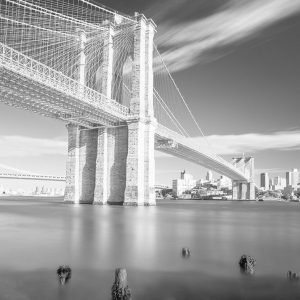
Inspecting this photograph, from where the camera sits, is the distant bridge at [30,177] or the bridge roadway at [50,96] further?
the distant bridge at [30,177]

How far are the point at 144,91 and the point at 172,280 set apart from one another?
3618cm

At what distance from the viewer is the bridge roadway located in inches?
1089

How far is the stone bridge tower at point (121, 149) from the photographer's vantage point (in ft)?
135

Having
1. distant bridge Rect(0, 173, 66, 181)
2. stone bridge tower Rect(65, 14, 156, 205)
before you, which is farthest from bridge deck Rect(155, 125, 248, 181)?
distant bridge Rect(0, 173, 66, 181)

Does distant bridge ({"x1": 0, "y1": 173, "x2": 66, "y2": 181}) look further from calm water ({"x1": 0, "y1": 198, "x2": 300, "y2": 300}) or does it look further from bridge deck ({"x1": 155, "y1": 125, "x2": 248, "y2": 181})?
calm water ({"x1": 0, "y1": 198, "x2": 300, "y2": 300})

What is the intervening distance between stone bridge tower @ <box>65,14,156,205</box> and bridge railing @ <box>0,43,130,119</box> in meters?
2.73

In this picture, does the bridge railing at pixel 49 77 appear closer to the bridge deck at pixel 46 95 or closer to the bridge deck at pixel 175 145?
the bridge deck at pixel 46 95

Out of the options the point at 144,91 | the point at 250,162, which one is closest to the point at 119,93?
the point at 144,91

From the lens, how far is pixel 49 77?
1179 inches

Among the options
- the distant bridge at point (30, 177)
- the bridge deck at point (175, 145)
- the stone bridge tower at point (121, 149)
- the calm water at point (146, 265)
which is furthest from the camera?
the distant bridge at point (30, 177)

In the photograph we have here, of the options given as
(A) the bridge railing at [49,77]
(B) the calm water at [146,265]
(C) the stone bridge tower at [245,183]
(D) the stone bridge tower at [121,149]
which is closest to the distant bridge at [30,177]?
(D) the stone bridge tower at [121,149]

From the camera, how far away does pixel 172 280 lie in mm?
8586

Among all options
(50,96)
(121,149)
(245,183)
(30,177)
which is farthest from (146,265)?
(245,183)

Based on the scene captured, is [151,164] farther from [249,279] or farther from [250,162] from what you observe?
[250,162]
